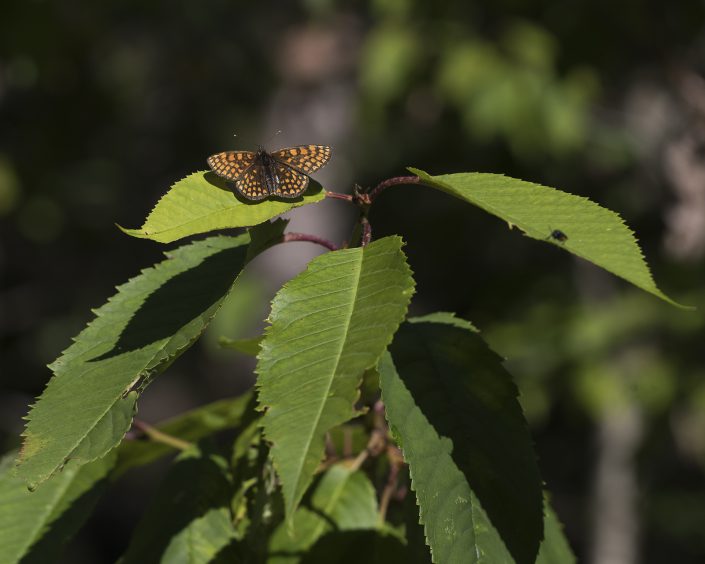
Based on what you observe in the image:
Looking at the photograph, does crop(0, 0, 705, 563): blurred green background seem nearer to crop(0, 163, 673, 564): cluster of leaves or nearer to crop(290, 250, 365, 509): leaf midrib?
crop(0, 163, 673, 564): cluster of leaves

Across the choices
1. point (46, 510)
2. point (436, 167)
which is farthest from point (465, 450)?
point (436, 167)

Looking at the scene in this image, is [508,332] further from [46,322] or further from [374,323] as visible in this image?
[46,322]

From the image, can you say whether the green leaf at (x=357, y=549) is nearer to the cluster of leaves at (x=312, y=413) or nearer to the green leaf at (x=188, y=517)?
the cluster of leaves at (x=312, y=413)

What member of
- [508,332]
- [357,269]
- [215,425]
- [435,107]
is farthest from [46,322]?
[357,269]

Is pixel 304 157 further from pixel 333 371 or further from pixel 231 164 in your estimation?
pixel 333 371

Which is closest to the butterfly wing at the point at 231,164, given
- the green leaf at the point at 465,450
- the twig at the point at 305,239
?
the twig at the point at 305,239
